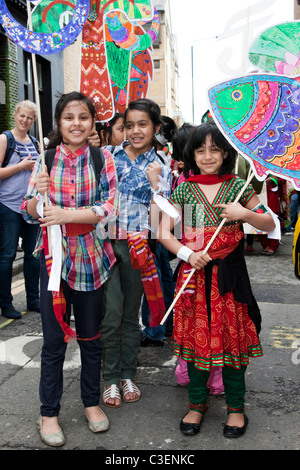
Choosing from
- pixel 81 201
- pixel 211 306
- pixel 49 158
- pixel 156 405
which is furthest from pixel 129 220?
pixel 156 405

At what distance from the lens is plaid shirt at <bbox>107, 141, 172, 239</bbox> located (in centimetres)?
290

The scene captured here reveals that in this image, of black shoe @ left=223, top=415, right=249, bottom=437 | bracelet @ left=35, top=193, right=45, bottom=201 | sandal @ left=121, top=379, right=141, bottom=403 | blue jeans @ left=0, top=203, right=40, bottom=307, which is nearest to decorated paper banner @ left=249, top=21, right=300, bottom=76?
bracelet @ left=35, top=193, right=45, bottom=201

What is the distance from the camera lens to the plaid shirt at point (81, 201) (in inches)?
96.3

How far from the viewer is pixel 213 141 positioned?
99.6 inches

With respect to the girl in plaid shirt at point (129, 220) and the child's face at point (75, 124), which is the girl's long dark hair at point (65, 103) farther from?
the girl in plaid shirt at point (129, 220)

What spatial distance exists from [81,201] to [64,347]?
2.47ft

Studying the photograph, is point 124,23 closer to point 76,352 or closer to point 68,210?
point 68,210

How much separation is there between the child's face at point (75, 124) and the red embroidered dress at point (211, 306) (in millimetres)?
586

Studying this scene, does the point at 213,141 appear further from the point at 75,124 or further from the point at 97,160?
the point at 75,124

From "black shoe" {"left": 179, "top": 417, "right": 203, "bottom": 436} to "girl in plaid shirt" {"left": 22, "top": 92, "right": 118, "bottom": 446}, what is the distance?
0.40 meters

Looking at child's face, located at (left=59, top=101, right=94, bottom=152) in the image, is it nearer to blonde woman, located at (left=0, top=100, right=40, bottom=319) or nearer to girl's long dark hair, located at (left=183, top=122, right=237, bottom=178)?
girl's long dark hair, located at (left=183, top=122, right=237, bottom=178)

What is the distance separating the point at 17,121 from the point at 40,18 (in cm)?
199

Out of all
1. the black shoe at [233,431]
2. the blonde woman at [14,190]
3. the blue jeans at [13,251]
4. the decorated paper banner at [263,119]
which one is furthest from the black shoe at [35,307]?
the decorated paper banner at [263,119]

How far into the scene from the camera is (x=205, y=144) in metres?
2.55
